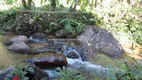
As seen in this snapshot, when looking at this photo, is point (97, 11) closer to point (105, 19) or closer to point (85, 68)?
point (105, 19)

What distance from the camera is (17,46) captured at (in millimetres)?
7375

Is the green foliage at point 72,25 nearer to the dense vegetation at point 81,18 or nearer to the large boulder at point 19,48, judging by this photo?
the dense vegetation at point 81,18

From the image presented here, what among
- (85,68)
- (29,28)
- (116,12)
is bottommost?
(85,68)

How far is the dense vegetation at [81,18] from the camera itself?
9195mm

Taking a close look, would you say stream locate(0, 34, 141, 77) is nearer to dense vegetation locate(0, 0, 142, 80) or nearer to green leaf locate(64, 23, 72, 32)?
green leaf locate(64, 23, 72, 32)

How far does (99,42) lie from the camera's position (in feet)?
27.6

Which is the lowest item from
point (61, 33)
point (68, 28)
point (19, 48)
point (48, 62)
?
point (48, 62)

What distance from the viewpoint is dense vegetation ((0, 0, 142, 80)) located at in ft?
30.2

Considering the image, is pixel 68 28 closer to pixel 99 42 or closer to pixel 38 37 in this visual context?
pixel 38 37

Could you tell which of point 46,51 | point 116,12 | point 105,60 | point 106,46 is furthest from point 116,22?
point 46,51

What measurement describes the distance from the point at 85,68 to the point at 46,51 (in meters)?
1.58

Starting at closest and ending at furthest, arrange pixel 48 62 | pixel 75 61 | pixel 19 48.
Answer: pixel 48 62, pixel 75 61, pixel 19 48

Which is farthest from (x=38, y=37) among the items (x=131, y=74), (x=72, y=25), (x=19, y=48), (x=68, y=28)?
(x=131, y=74)

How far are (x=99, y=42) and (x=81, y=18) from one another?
1804 millimetres
